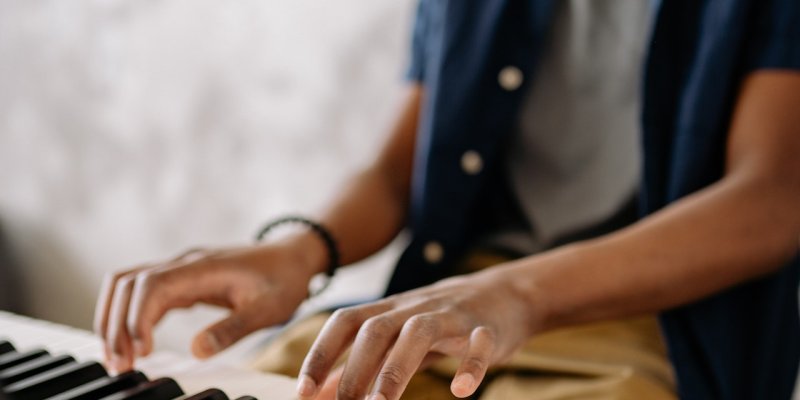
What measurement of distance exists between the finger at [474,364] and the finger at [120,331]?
0.26 m

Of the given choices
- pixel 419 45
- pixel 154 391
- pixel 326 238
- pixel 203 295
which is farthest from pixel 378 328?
pixel 419 45

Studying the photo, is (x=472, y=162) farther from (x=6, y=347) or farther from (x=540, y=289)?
(x=6, y=347)

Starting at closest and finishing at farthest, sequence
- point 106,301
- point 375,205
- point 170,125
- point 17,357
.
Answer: point 17,357 → point 106,301 → point 375,205 → point 170,125

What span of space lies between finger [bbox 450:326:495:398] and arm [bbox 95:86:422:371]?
0.20 metres

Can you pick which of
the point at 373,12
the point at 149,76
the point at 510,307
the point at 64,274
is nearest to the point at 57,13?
the point at 149,76

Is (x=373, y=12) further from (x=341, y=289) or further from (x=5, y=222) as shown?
(x=5, y=222)

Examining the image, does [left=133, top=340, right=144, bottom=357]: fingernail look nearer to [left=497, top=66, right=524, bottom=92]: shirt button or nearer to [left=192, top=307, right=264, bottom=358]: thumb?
[left=192, top=307, right=264, bottom=358]: thumb

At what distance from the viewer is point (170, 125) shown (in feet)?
4.75

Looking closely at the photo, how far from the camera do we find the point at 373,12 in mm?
1185

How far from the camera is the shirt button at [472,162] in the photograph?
0.86 metres

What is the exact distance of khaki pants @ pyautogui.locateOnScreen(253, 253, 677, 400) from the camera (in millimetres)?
635

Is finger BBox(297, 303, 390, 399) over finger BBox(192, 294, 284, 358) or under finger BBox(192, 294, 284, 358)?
over

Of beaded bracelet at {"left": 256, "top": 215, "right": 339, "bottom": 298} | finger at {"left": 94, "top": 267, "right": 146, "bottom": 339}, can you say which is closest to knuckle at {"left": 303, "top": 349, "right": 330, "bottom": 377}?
finger at {"left": 94, "top": 267, "right": 146, "bottom": 339}

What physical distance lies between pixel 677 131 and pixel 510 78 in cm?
18
